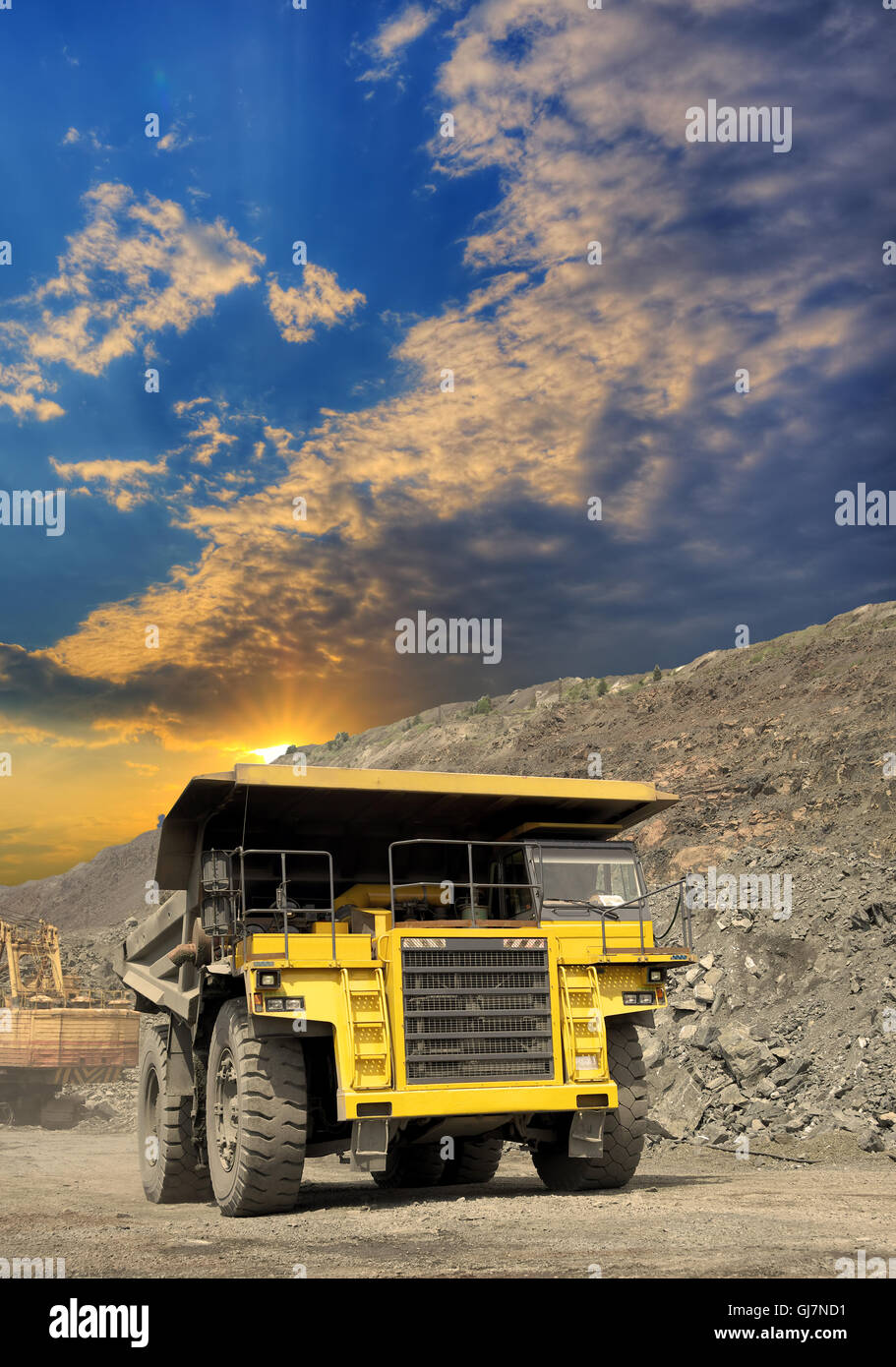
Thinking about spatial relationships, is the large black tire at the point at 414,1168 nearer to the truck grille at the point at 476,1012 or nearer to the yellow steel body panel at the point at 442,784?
the truck grille at the point at 476,1012

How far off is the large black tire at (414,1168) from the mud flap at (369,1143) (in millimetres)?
4112

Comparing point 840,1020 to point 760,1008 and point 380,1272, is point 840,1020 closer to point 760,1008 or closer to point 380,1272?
point 760,1008

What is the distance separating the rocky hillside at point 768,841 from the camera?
1759 cm

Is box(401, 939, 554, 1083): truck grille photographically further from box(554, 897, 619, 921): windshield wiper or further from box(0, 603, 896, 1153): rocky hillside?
box(0, 603, 896, 1153): rocky hillside

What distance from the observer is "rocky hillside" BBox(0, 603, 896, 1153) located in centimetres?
1759

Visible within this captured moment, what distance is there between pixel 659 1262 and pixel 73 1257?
3364mm

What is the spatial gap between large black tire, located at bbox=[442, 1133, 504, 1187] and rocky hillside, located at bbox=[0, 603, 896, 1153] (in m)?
4.22

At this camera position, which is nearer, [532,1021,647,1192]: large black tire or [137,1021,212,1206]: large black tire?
[532,1021,647,1192]: large black tire

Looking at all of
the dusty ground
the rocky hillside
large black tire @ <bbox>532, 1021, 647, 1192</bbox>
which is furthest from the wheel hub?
the rocky hillside

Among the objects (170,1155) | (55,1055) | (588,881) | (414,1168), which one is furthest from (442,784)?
(55,1055)

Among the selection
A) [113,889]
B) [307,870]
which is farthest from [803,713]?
[113,889]

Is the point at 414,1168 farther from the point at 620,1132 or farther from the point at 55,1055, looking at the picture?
the point at 55,1055

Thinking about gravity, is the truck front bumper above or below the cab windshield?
below
